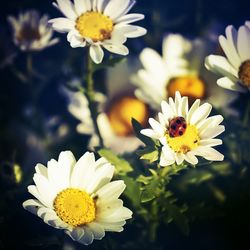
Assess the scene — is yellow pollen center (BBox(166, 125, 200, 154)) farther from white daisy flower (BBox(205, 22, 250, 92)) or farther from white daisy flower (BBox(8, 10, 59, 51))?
white daisy flower (BBox(8, 10, 59, 51))

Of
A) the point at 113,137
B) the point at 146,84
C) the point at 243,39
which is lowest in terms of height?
the point at 113,137

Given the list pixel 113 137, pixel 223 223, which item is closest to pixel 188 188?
pixel 223 223

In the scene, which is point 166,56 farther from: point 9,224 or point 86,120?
point 9,224

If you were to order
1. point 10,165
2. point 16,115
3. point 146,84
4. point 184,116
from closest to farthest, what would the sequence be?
point 184,116
point 10,165
point 146,84
point 16,115

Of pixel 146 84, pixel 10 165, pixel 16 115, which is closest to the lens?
pixel 10 165

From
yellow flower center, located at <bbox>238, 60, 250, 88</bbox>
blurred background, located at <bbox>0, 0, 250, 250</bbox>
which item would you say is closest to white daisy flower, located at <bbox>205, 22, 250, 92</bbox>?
yellow flower center, located at <bbox>238, 60, 250, 88</bbox>

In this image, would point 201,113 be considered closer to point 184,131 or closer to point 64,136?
point 184,131
